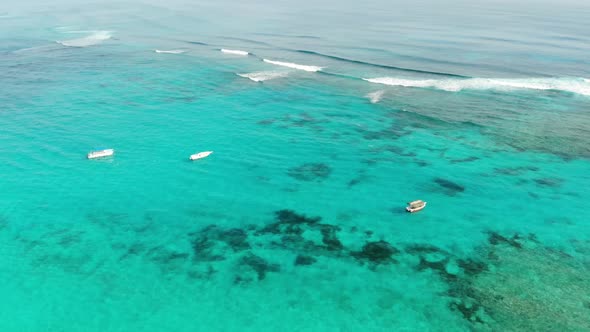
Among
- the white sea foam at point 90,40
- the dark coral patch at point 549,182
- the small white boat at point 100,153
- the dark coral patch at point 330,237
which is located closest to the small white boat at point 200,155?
the small white boat at point 100,153

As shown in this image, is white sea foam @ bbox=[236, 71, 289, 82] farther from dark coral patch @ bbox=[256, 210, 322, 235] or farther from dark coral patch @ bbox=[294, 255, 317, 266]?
dark coral patch @ bbox=[294, 255, 317, 266]

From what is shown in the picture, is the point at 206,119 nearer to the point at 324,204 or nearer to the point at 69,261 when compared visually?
the point at 324,204

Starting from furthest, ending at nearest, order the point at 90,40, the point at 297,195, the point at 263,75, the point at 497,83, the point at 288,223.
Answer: the point at 90,40, the point at 263,75, the point at 497,83, the point at 297,195, the point at 288,223

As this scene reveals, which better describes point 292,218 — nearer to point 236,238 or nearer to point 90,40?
point 236,238

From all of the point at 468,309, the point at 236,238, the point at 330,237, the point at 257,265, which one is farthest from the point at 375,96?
the point at 468,309

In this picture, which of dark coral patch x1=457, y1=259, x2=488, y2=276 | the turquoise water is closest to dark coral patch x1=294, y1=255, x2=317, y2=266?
the turquoise water

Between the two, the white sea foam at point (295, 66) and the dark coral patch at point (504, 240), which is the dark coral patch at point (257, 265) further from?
the white sea foam at point (295, 66)

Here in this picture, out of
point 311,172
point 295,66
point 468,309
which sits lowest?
point 468,309
